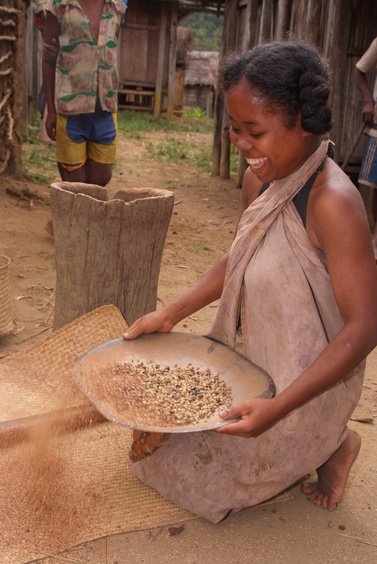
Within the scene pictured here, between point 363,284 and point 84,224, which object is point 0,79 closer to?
point 84,224

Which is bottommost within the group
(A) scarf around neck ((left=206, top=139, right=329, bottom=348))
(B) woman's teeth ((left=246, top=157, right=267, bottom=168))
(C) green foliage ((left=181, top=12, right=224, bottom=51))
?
(A) scarf around neck ((left=206, top=139, right=329, bottom=348))

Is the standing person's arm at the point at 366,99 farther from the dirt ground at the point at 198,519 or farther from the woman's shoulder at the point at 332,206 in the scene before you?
the woman's shoulder at the point at 332,206

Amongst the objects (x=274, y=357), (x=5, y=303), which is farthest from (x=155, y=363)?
(x=5, y=303)

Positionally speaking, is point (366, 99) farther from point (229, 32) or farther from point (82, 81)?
point (229, 32)

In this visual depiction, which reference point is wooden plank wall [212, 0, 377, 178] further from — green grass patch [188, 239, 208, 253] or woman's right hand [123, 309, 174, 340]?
woman's right hand [123, 309, 174, 340]

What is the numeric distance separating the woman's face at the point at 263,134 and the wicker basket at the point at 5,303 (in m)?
1.79

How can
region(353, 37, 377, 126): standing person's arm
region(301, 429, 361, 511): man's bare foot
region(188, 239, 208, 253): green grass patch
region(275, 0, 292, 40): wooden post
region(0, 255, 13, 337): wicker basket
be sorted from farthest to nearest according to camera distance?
region(275, 0, 292, 40): wooden post, region(188, 239, 208, 253): green grass patch, region(353, 37, 377, 126): standing person's arm, region(0, 255, 13, 337): wicker basket, region(301, 429, 361, 511): man's bare foot

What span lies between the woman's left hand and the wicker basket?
182 centimetres

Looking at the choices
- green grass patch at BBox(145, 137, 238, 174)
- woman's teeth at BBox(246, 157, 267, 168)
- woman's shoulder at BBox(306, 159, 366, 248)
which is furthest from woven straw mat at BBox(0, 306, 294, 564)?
green grass patch at BBox(145, 137, 238, 174)

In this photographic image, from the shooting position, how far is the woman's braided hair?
180 cm

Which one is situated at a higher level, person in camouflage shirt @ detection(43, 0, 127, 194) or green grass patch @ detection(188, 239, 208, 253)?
person in camouflage shirt @ detection(43, 0, 127, 194)

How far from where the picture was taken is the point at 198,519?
2.17 meters

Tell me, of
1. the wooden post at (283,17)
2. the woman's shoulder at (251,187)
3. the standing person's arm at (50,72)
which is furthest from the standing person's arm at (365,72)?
the woman's shoulder at (251,187)

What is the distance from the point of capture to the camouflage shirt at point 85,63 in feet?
14.5
